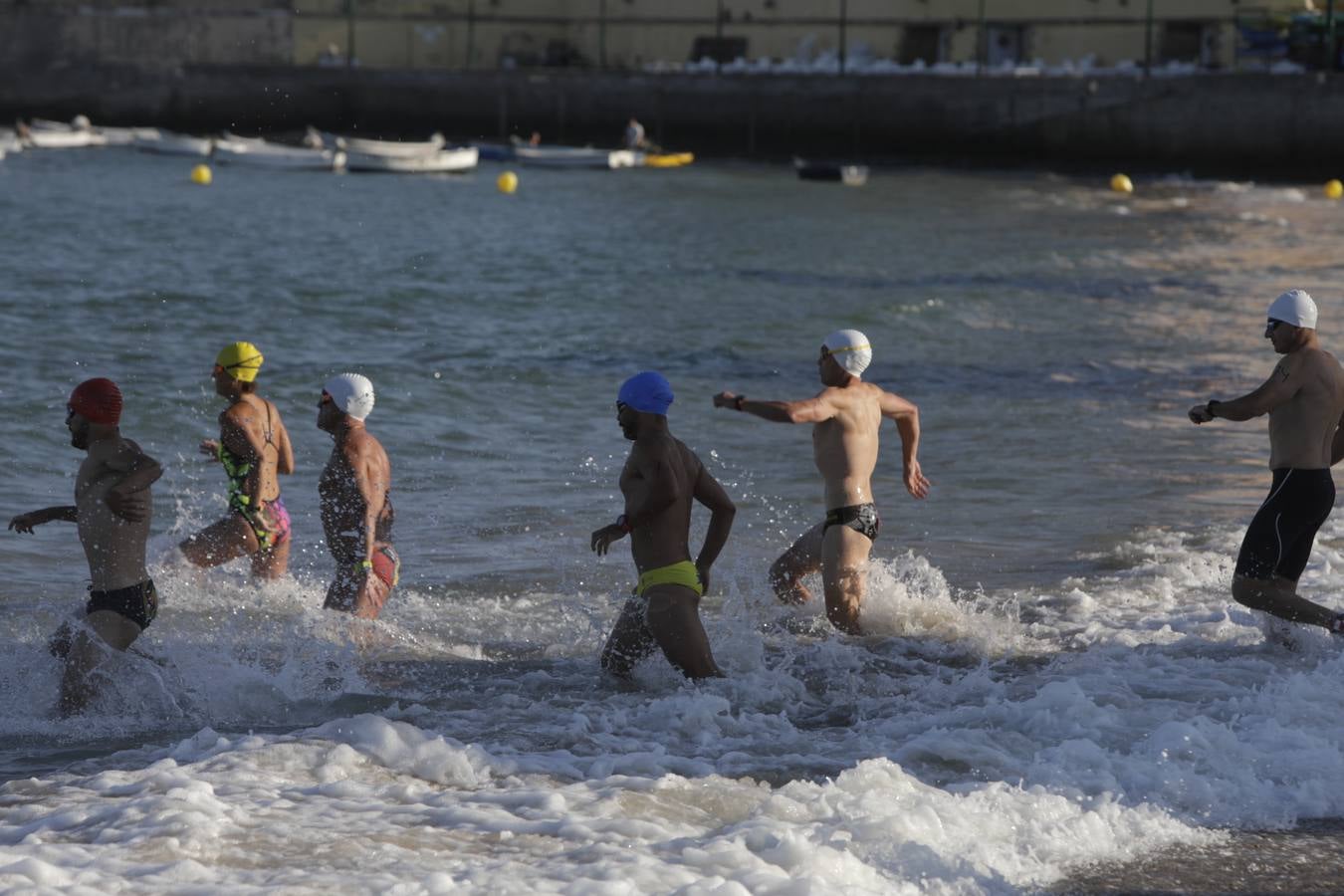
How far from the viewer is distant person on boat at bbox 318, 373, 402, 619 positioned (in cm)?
834

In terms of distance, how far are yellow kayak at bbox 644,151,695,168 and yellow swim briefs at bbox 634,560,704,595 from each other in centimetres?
4583

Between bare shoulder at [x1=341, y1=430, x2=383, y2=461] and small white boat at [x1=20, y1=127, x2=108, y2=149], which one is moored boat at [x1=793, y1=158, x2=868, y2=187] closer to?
small white boat at [x1=20, y1=127, x2=108, y2=149]

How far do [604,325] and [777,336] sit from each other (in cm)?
243

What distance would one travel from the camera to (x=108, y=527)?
7383 millimetres

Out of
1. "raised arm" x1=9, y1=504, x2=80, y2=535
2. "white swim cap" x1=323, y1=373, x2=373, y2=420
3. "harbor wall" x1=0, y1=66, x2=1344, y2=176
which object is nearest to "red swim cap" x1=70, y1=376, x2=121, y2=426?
"raised arm" x1=9, y1=504, x2=80, y2=535

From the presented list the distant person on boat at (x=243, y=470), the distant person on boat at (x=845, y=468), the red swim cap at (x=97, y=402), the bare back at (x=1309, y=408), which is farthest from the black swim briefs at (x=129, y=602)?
the bare back at (x=1309, y=408)

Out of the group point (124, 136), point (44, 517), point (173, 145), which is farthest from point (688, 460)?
point (124, 136)

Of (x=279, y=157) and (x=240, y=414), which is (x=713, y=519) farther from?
(x=279, y=157)

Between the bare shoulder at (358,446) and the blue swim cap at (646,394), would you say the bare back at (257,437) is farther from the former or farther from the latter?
the blue swim cap at (646,394)

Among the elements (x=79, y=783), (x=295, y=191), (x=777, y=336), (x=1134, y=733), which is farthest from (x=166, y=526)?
(x=295, y=191)

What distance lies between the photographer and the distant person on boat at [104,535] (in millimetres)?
7367

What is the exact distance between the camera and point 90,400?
7348 mm

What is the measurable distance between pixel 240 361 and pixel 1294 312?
535 centimetres

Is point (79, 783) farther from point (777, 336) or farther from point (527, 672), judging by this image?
point (777, 336)
